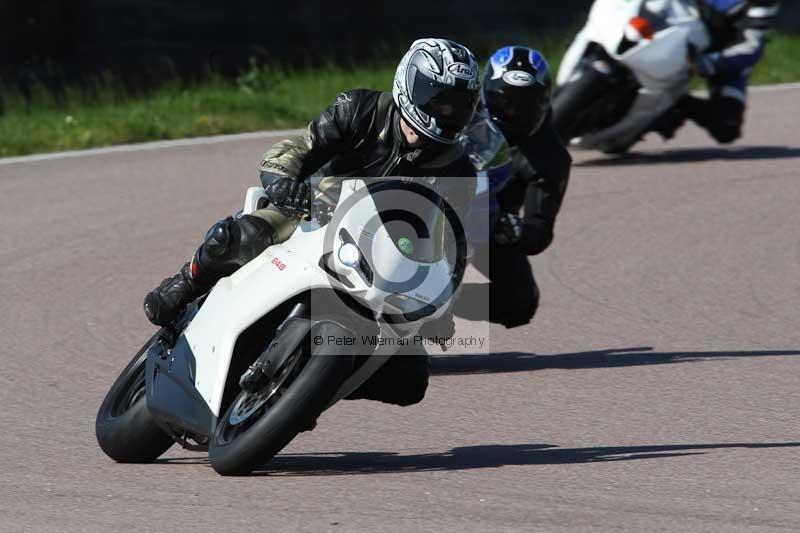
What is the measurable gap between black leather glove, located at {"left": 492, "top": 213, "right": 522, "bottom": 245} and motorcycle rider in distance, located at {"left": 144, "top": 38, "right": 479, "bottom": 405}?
3.79ft

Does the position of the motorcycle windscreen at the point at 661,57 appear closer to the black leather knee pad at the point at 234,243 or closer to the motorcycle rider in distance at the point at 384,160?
the motorcycle rider in distance at the point at 384,160

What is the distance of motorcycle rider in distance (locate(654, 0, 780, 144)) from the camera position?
41.7 feet

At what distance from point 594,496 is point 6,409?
2.55 m

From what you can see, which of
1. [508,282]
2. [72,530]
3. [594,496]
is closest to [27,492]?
[72,530]

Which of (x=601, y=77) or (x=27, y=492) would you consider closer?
(x=27, y=492)

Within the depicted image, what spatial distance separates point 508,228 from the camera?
6949 millimetres

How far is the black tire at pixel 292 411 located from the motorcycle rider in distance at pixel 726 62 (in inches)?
319

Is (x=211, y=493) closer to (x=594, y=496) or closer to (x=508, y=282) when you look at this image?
(x=594, y=496)

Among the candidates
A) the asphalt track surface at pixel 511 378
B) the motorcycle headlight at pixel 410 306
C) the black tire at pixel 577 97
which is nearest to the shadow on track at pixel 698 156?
the asphalt track surface at pixel 511 378

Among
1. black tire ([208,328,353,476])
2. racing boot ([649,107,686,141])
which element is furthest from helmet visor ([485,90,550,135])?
racing boot ([649,107,686,141])

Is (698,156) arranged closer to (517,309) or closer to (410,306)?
(517,309)

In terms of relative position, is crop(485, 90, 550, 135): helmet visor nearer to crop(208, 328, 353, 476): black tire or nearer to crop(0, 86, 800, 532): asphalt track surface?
crop(0, 86, 800, 532): asphalt track surface

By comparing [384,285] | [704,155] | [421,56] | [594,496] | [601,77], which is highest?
[421,56]

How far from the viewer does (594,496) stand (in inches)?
205
